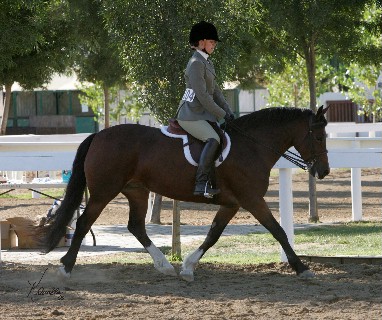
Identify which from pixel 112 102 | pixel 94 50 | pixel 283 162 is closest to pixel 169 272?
pixel 283 162

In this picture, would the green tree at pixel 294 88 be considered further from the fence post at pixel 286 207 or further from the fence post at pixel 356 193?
the fence post at pixel 286 207

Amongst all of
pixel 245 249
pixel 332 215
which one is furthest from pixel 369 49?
pixel 245 249

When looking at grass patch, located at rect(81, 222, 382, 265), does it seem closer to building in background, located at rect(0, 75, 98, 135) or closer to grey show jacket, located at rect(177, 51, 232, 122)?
grey show jacket, located at rect(177, 51, 232, 122)

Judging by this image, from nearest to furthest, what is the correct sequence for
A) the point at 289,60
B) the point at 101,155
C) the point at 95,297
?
the point at 95,297 → the point at 101,155 → the point at 289,60

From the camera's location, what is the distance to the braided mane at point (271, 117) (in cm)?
1080

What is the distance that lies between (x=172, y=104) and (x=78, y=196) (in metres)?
2.91

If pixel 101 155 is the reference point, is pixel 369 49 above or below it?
above

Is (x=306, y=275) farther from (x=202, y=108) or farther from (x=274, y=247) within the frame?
(x=274, y=247)

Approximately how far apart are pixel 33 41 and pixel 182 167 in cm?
548

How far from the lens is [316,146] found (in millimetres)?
10820

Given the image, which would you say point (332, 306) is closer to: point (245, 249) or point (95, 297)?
point (95, 297)

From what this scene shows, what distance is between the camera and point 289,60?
70.2ft

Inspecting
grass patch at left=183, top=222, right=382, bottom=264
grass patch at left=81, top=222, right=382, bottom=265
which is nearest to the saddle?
grass patch at left=81, top=222, right=382, bottom=265

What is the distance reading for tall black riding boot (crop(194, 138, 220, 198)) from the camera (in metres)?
10.3
